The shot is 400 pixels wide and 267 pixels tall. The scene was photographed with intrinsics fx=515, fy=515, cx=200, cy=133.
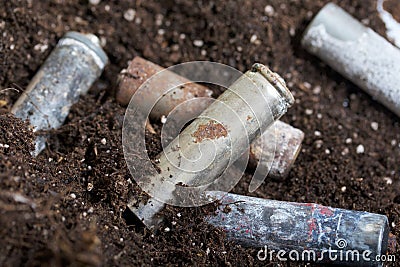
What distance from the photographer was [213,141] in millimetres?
2707

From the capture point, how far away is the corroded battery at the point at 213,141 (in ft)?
8.85

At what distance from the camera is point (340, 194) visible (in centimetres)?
311

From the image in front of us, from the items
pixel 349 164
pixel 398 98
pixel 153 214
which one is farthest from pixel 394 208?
pixel 153 214

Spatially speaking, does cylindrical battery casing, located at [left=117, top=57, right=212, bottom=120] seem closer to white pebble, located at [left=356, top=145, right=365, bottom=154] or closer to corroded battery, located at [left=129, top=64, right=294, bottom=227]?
corroded battery, located at [left=129, top=64, right=294, bottom=227]

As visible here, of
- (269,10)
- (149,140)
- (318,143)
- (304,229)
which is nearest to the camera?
(304,229)

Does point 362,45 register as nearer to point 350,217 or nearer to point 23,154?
point 350,217

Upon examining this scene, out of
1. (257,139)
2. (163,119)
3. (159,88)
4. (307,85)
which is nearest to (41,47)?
(159,88)

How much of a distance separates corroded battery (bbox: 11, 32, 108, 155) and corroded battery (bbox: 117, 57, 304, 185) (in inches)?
10.2

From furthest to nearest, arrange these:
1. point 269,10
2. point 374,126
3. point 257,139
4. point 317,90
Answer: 1. point 269,10
2. point 317,90
3. point 374,126
4. point 257,139

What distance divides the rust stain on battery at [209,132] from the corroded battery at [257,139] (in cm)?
33

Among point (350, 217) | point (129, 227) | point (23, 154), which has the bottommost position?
point (129, 227)

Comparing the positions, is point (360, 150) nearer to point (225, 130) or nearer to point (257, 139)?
point (257, 139)

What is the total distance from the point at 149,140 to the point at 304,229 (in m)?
1.00

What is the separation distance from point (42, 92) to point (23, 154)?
601 mm
